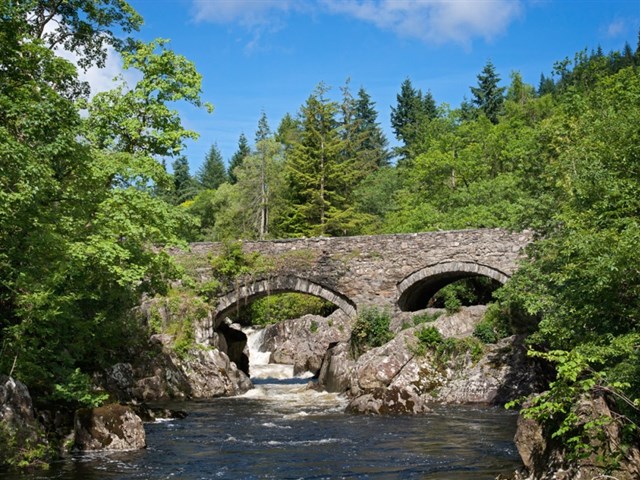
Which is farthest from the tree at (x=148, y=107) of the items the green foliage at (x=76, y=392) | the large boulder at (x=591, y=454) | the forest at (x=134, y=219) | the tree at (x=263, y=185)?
the tree at (x=263, y=185)

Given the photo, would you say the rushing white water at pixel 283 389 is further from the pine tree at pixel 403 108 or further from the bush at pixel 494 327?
the pine tree at pixel 403 108

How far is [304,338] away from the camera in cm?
3394

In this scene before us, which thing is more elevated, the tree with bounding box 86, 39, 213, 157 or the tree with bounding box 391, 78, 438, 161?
A: the tree with bounding box 391, 78, 438, 161

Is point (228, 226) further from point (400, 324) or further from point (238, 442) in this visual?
point (238, 442)

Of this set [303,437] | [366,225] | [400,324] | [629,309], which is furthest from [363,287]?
[366,225]

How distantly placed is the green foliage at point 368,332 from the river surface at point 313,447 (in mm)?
4596

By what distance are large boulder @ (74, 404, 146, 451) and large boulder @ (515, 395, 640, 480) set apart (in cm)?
710

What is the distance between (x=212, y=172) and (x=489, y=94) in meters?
35.1

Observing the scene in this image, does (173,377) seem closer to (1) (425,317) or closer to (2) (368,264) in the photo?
(2) (368,264)

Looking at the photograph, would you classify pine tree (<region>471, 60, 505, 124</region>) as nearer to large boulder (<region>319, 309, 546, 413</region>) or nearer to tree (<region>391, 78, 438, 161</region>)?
tree (<region>391, 78, 438, 161</region>)

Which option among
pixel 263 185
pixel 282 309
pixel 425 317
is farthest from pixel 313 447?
pixel 263 185

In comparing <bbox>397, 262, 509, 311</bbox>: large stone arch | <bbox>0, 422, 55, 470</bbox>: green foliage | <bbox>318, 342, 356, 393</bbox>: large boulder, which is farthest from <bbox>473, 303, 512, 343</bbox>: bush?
<bbox>0, 422, 55, 470</bbox>: green foliage

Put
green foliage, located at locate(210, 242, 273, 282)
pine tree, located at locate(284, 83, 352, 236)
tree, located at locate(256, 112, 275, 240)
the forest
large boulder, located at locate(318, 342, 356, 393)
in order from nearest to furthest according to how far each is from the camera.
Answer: the forest < large boulder, located at locate(318, 342, 356, 393) < green foliage, located at locate(210, 242, 273, 282) < pine tree, located at locate(284, 83, 352, 236) < tree, located at locate(256, 112, 275, 240)

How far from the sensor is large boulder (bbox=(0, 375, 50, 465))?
36.7 ft
